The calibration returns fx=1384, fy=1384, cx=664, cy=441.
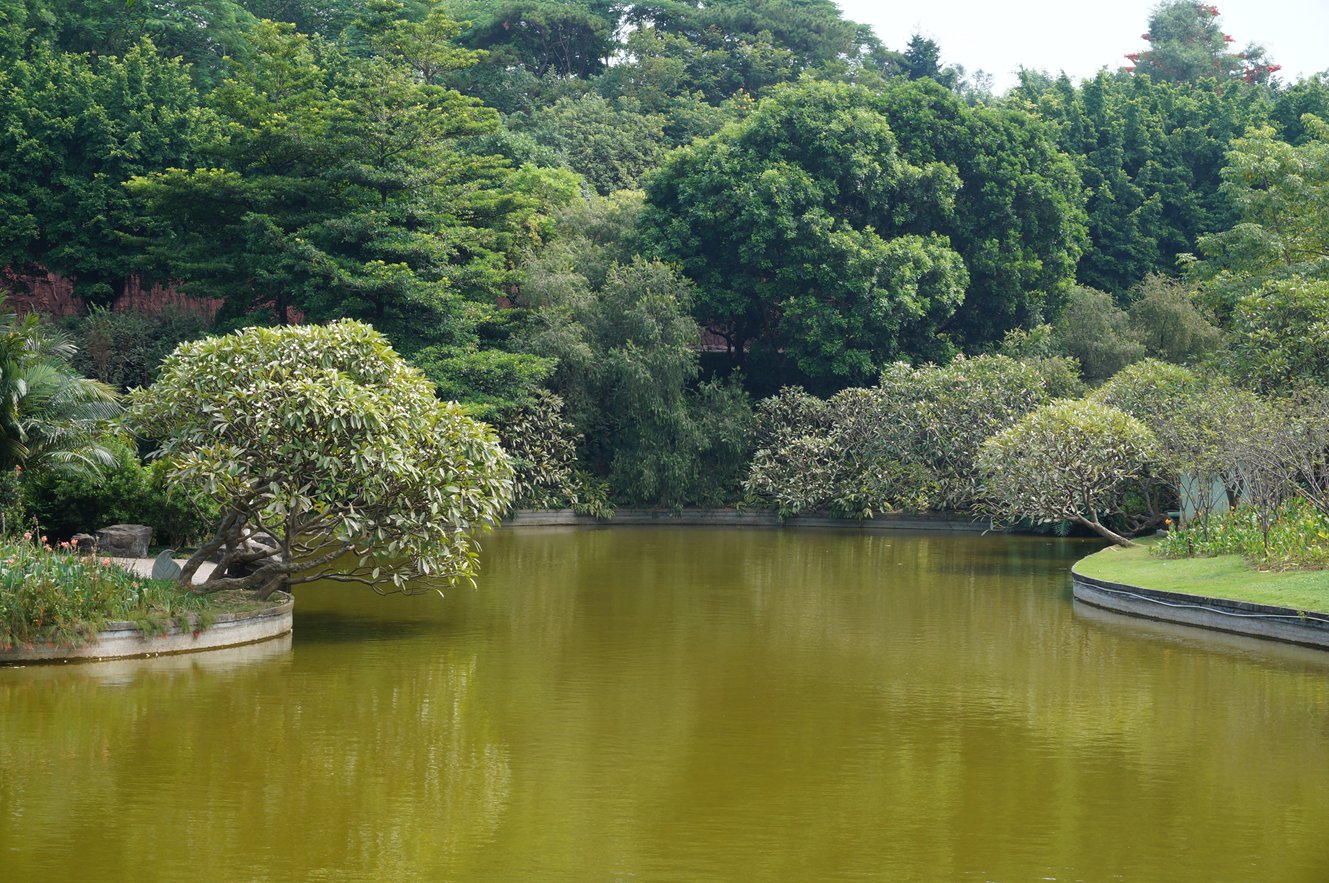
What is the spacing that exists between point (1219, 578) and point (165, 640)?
14013 millimetres

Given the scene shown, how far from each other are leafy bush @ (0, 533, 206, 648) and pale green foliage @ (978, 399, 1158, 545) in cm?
1476

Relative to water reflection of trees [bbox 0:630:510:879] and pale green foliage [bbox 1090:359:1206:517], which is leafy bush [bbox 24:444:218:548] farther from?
pale green foliage [bbox 1090:359:1206:517]

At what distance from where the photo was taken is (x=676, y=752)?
37.5ft

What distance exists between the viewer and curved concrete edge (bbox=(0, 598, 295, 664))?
14.0 metres

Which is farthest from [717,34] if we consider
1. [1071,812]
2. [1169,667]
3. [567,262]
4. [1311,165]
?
[1071,812]

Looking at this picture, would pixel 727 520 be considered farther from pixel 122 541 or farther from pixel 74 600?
pixel 74 600

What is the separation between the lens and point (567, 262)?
3775cm

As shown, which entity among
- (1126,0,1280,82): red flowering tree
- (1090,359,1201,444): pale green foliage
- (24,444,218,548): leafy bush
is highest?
(1126,0,1280,82): red flowering tree

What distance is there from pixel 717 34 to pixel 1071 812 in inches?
2047

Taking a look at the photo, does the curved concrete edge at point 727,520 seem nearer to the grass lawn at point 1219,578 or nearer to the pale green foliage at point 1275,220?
the pale green foliage at point 1275,220

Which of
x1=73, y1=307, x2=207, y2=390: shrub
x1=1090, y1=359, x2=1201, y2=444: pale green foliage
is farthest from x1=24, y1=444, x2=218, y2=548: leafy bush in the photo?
x1=1090, y1=359, x2=1201, y2=444: pale green foliage

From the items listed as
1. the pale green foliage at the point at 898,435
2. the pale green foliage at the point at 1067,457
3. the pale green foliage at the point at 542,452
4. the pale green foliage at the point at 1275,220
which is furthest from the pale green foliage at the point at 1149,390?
the pale green foliage at the point at 542,452

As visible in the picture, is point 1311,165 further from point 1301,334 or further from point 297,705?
point 297,705

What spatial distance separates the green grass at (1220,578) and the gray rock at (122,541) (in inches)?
555
